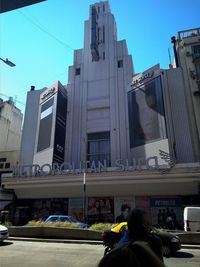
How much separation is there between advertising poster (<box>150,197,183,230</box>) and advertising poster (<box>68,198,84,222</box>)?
283 inches

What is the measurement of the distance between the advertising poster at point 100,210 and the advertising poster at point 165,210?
13.6 feet

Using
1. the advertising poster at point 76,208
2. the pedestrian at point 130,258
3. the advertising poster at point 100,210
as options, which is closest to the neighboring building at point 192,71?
the advertising poster at point 100,210

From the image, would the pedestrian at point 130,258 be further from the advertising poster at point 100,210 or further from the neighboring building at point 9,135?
the neighboring building at point 9,135

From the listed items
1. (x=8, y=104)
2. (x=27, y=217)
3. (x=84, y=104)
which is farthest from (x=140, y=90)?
(x=8, y=104)

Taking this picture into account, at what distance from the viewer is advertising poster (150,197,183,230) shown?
23.7 metres

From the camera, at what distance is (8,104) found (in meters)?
44.2

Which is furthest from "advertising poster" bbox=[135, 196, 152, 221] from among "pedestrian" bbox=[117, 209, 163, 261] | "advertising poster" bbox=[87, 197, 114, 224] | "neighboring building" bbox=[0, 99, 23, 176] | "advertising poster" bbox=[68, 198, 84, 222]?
"pedestrian" bbox=[117, 209, 163, 261]

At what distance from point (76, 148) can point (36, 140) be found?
17.4 feet

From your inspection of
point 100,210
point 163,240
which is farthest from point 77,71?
point 163,240

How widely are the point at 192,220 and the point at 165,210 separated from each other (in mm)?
8353

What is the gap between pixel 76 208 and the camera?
26.6 meters

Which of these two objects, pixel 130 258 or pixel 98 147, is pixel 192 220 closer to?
pixel 130 258

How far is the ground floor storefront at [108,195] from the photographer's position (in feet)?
77.0

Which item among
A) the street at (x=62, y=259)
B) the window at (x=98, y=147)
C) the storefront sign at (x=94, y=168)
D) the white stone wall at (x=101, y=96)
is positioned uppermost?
the white stone wall at (x=101, y=96)
